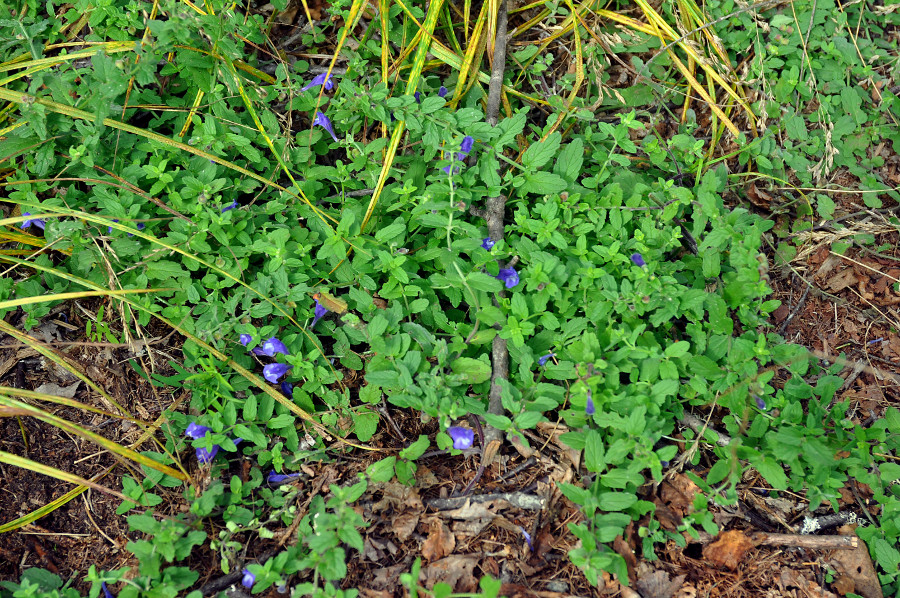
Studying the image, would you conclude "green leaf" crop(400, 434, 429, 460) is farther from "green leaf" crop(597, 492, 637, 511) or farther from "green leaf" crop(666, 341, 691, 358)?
"green leaf" crop(666, 341, 691, 358)

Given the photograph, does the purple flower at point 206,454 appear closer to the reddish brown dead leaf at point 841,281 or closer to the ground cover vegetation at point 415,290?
the ground cover vegetation at point 415,290

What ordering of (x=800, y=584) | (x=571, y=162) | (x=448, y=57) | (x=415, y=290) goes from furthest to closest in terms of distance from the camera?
(x=448, y=57)
(x=571, y=162)
(x=415, y=290)
(x=800, y=584)

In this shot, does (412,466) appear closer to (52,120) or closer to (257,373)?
(257,373)

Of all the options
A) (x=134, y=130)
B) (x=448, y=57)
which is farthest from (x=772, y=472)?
(x=134, y=130)

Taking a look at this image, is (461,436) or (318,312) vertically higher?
(318,312)

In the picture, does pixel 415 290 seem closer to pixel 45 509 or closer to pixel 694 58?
pixel 45 509

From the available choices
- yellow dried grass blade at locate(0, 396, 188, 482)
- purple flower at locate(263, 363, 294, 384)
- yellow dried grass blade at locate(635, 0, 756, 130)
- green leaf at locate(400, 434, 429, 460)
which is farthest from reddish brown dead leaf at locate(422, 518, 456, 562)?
yellow dried grass blade at locate(635, 0, 756, 130)
